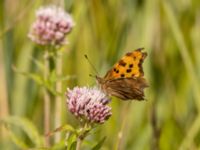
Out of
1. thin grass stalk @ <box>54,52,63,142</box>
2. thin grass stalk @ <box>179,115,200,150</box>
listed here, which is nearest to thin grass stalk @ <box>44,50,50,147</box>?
thin grass stalk @ <box>54,52,63,142</box>

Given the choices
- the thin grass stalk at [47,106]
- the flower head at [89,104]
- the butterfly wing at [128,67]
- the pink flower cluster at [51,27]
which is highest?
the pink flower cluster at [51,27]

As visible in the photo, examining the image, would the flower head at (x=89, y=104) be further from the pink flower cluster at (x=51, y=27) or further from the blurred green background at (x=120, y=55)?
the blurred green background at (x=120, y=55)

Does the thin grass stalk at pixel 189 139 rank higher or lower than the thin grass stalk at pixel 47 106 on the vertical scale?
lower

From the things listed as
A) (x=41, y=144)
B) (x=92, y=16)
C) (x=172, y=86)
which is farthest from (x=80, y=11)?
(x=41, y=144)

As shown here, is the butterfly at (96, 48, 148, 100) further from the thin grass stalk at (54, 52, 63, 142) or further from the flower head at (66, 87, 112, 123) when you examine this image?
the thin grass stalk at (54, 52, 63, 142)

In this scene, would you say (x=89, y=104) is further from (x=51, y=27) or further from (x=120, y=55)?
(x=120, y=55)

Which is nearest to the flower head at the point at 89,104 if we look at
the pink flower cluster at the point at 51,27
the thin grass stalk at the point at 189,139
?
the pink flower cluster at the point at 51,27

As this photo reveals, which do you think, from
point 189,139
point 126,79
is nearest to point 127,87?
point 126,79
